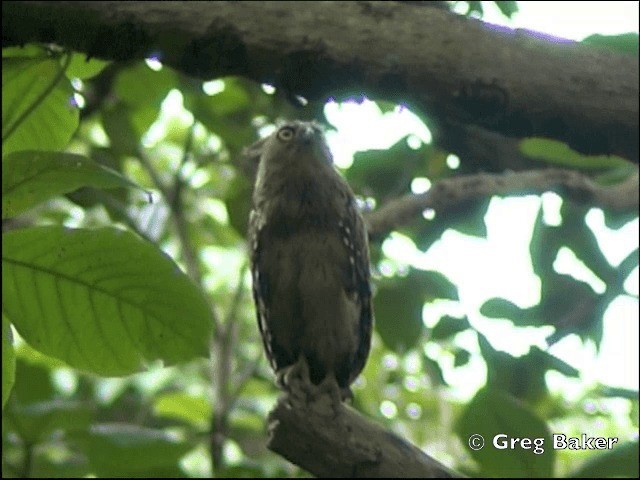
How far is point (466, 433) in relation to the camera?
2.25 m

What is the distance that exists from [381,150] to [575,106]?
0.74 metres

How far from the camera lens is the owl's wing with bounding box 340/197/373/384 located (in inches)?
86.3

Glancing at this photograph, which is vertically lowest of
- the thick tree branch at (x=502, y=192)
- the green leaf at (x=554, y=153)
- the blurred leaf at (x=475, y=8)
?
the thick tree branch at (x=502, y=192)

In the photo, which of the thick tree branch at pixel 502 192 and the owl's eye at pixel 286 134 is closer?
the owl's eye at pixel 286 134

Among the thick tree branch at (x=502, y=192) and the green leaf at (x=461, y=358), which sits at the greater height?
the thick tree branch at (x=502, y=192)

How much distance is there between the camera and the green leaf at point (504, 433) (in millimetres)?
2170

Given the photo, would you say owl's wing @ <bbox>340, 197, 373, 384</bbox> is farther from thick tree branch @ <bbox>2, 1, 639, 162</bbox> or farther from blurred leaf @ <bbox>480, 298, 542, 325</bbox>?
blurred leaf @ <bbox>480, 298, 542, 325</bbox>

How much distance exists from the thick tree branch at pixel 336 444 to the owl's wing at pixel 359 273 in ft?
1.32

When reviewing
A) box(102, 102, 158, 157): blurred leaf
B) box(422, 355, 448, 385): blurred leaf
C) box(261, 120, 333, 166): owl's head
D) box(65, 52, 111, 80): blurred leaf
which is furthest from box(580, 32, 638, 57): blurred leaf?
box(102, 102, 158, 157): blurred leaf

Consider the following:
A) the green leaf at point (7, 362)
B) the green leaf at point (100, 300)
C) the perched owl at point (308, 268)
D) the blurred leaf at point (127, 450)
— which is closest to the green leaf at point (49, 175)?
the green leaf at point (100, 300)

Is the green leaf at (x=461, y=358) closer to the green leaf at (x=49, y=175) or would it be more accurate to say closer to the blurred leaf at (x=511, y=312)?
the blurred leaf at (x=511, y=312)

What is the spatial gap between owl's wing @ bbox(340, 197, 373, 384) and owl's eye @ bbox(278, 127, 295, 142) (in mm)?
197

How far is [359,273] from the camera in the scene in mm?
2209

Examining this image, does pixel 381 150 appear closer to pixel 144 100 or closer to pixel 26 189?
pixel 144 100
